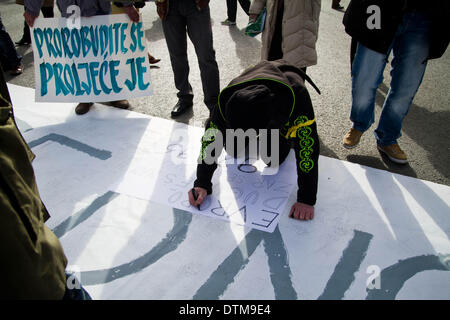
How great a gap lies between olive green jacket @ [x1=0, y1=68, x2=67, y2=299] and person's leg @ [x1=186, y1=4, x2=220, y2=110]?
6.40 feet

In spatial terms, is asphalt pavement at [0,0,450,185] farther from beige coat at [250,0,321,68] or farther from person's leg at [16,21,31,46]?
beige coat at [250,0,321,68]

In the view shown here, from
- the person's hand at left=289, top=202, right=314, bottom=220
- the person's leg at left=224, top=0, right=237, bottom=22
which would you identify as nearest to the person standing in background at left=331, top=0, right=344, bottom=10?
the person's leg at left=224, top=0, right=237, bottom=22

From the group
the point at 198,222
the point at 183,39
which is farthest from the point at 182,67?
the point at 198,222

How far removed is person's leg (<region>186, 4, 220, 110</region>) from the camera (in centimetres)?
259

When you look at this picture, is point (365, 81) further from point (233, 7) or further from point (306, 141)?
point (233, 7)

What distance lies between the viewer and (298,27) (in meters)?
2.33

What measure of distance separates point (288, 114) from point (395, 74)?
3.35 feet

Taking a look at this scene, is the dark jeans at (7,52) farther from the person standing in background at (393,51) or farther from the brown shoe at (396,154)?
the brown shoe at (396,154)

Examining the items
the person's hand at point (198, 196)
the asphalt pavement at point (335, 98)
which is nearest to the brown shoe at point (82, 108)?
the asphalt pavement at point (335, 98)

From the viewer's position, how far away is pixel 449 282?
154 cm

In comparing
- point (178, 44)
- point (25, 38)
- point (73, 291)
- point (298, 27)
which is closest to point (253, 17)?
point (298, 27)

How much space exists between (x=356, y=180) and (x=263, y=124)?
3.32 ft

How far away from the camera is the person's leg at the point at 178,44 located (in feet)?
8.61
